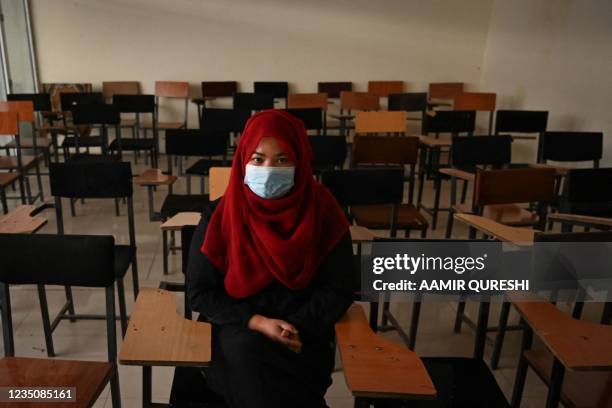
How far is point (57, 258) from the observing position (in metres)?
1.47

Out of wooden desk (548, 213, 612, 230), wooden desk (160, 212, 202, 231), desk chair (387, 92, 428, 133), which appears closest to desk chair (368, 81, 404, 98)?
desk chair (387, 92, 428, 133)

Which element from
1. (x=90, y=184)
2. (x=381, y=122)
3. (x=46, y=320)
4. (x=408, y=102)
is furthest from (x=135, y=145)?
(x=408, y=102)

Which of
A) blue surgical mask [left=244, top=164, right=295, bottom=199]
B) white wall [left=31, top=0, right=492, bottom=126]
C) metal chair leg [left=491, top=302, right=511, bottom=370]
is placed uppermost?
white wall [left=31, top=0, right=492, bottom=126]

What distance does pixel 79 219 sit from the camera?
3822mm

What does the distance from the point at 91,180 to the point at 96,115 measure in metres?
2.08

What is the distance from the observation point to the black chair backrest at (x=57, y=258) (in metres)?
1.45

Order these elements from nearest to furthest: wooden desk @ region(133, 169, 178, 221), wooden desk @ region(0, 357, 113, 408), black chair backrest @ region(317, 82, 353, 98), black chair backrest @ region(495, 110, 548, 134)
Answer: wooden desk @ region(0, 357, 113, 408) → wooden desk @ region(133, 169, 178, 221) → black chair backrest @ region(495, 110, 548, 134) → black chair backrest @ region(317, 82, 353, 98)

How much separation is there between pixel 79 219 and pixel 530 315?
348 cm

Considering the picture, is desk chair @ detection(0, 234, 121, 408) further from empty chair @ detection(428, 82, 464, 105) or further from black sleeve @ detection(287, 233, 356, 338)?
empty chair @ detection(428, 82, 464, 105)

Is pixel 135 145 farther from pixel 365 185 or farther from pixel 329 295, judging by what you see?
pixel 329 295

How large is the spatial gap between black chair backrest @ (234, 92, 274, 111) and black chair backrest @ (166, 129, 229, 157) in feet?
6.07

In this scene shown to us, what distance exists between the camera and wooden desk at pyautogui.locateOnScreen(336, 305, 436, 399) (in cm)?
108

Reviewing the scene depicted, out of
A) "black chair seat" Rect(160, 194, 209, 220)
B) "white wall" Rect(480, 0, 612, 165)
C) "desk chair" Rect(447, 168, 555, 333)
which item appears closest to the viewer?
"desk chair" Rect(447, 168, 555, 333)

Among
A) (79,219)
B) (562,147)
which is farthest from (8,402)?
(562,147)
